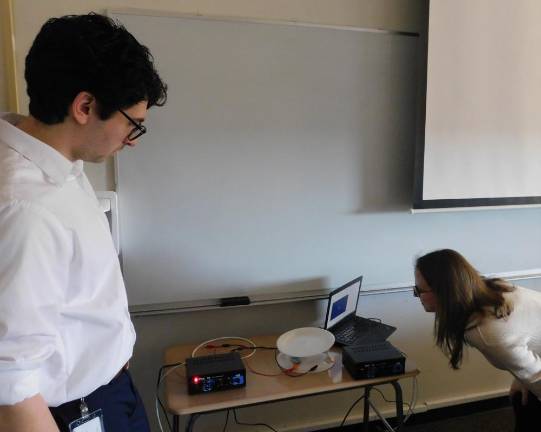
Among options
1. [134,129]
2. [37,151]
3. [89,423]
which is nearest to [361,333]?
[89,423]

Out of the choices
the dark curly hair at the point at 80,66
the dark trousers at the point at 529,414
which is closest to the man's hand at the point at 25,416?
the dark curly hair at the point at 80,66

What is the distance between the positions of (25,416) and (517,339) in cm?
158

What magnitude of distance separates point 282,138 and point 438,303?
3.14ft

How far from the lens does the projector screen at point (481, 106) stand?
187 centimetres

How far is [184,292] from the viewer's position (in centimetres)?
179

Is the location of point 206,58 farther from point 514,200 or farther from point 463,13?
point 514,200

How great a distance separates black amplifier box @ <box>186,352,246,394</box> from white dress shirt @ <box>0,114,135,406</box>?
19.3 inches

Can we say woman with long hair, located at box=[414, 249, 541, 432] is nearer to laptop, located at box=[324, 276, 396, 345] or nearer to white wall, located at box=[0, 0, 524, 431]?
Result: laptop, located at box=[324, 276, 396, 345]

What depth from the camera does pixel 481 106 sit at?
Answer: 1.98 meters

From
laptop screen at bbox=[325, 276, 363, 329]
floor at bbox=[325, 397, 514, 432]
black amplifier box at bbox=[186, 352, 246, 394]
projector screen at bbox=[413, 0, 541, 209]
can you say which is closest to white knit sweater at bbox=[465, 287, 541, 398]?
laptop screen at bbox=[325, 276, 363, 329]

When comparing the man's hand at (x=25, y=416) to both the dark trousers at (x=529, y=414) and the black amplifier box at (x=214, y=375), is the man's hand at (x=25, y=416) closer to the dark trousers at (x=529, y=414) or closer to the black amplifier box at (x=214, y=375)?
the black amplifier box at (x=214, y=375)

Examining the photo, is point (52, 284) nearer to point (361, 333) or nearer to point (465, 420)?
point (361, 333)

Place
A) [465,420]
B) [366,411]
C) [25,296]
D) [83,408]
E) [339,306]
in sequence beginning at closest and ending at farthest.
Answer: [25,296] → [83,408] → [339,306] → [366,411] → [465,420]

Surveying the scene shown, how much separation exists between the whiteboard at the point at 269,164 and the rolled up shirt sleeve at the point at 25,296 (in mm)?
1001
